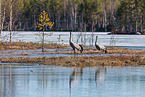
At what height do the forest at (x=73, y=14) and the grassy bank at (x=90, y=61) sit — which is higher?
the forest at (x=73, y=14)

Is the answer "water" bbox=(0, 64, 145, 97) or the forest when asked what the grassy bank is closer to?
"water" bbox=(0, 64, 145, 97)

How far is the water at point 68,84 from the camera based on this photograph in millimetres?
11516

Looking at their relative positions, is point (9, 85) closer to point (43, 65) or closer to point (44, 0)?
point (43, 65)

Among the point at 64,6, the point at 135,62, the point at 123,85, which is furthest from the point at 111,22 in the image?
the point at 123,85

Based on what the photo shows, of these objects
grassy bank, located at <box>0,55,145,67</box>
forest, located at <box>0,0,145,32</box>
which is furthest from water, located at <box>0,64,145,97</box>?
forest, located at <box>0,0,145,32</box>

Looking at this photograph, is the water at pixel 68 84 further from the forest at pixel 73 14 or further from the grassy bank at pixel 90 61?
the forest at pixel 73 14

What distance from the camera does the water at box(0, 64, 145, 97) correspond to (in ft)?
37.8

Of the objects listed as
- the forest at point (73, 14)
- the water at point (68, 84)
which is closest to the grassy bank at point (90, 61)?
the water at point (68, 84)

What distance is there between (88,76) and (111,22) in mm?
126762

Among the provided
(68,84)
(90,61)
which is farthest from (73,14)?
(68,84)

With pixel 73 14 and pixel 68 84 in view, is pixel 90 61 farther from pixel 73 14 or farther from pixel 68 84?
pixel 73 14

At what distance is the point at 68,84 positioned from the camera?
1365 cm

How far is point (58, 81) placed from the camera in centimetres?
1449

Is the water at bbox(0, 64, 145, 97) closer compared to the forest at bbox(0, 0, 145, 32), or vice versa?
the water at bbox(0, 64, 145, 97)
